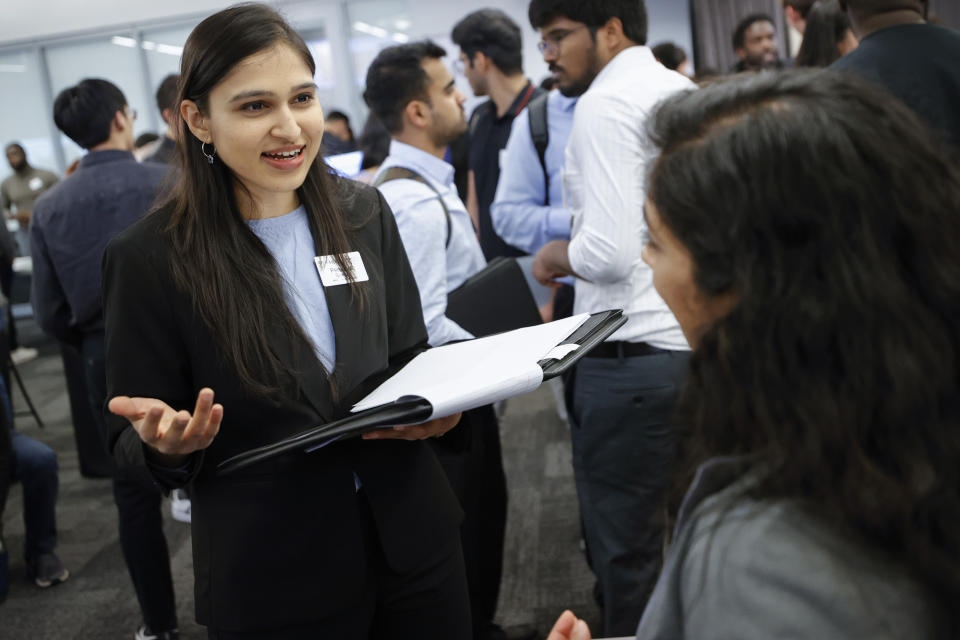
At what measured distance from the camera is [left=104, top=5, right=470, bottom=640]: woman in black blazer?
47.9 inches

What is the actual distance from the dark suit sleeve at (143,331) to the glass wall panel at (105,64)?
932 cm

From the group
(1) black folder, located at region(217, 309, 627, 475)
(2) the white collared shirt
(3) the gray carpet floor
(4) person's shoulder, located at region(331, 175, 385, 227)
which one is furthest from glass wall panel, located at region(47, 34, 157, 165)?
(1) black folder, located at region(217, 309, 627, 475)

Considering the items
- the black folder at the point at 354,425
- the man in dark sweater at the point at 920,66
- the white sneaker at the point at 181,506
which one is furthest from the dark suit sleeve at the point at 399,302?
the white sneaker at the point at 181,506

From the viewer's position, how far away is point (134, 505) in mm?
2523

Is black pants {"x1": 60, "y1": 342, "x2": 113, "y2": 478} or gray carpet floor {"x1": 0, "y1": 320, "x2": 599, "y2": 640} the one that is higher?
black pants {"x1": 60, "y1": 342, "x2": 113, "y2": 478}

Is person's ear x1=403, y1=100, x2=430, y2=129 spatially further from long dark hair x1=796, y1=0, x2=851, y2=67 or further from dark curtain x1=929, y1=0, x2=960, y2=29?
dark curtain x1=929, y1=0, x2=960, y2=29

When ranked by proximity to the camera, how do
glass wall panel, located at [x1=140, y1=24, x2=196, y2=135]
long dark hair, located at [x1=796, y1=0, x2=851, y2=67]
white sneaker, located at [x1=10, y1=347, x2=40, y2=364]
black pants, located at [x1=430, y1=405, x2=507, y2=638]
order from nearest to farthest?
black pants, located at [x1=430, y1=405, x2=507, y2=638], long dark hair, located at [x1=796, y1=0, x2=851, y2=67], white sneaker, located at [x1=10, y1=347, x2=40, y2=364], glass wall panel, located at [x1=140, y1=24, x2=196, y2=135]

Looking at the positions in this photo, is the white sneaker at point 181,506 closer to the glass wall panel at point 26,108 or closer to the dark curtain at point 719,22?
the dark curtain at point 719,22

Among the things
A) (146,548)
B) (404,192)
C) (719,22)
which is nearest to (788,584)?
(404,192)

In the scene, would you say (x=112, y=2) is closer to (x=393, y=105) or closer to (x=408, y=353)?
(x=393, y=105)

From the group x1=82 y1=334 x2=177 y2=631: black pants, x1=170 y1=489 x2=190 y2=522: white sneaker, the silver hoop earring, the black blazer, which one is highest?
the silver hoop earring

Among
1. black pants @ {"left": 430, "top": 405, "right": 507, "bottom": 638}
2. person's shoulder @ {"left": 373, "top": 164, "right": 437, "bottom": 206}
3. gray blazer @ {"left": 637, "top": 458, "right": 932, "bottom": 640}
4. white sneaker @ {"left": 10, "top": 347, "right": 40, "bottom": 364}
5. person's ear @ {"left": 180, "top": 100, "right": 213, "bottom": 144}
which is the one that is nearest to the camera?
gray blazer @ {"left": 637, "top": 458, "right": 932, "bottom": 640}

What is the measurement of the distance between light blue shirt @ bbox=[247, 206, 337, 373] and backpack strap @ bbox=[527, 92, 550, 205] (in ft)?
4.54

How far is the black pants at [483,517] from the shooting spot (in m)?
2.17
